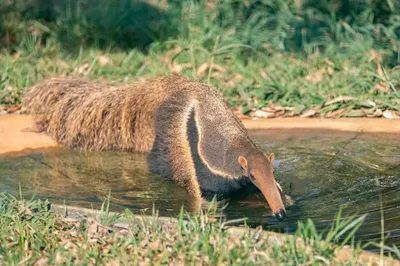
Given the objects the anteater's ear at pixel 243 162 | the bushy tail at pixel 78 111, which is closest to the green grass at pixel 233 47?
the bushy tail at pixel 78 111

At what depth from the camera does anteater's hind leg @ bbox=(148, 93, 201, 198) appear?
7.28 metres

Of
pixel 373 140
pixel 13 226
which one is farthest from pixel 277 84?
pixel 13 226

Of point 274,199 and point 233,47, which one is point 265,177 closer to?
point 274,199

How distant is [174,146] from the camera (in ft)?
24.4

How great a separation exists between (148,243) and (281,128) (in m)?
4.11

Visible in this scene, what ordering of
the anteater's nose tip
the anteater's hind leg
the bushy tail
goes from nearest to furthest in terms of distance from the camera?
the anteater's nose tip
the anteater's hind leg
the bushy tail

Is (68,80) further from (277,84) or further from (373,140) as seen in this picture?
(373,140)

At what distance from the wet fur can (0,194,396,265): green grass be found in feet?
4.20

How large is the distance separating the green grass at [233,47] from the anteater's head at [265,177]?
3.27m

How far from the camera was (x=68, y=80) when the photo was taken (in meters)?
9.06

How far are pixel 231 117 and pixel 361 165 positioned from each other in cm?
138

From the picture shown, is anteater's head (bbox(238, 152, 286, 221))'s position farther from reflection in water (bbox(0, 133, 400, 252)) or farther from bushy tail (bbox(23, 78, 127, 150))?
bushy tail (bbox(23, 78, 127, 150))

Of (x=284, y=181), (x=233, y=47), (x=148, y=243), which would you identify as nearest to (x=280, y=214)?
(x=148, y=243)

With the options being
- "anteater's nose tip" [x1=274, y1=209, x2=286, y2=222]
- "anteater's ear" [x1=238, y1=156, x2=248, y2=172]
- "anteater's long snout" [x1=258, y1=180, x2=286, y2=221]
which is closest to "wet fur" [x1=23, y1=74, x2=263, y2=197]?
"anteater's ear" [x1=238, y1=156, x2=248, y2=172]
